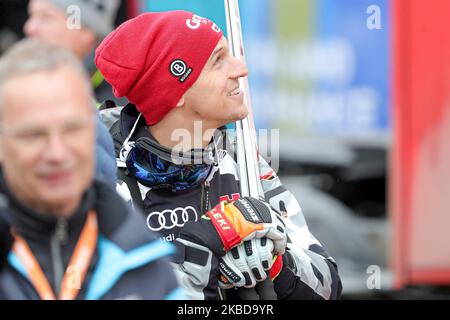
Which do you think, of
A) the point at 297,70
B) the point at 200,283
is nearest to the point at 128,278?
the point at 200,283

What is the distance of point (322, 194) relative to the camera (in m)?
6.77

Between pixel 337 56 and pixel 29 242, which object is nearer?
pixel 29 242

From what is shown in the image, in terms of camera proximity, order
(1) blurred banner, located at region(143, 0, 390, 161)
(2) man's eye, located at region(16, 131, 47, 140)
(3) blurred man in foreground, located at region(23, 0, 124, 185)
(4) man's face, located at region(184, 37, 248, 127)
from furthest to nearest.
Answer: (1) blurred banner, located at region(143, 0, 390, 161), (3) blurred man in foreground, located at region(23, 0, 124, 185), (4) man's face, located at region(184, 37, 248, 127), (2) man's eye, located at region(16, 131, 47, 140)

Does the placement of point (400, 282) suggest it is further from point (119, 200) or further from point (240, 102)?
point (119, 200)

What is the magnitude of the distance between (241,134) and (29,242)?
4.86 ft

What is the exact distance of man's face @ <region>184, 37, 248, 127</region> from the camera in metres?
3.52

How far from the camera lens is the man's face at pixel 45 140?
2.09 meters

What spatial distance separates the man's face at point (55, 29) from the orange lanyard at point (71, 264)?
309cm

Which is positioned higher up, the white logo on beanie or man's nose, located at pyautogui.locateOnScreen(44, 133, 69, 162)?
man's nose, located at pyautogui.locateOnScreen(44, 133, 69, 162)

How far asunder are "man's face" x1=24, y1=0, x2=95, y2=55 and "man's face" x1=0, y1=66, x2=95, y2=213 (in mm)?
3147

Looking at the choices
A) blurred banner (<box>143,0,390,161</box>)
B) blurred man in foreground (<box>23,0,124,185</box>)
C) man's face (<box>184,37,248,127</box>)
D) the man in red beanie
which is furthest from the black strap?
blurred banner (<box>143,0,390,161</box>)

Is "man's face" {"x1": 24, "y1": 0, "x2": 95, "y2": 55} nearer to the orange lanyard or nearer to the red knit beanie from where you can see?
the red knit beanie

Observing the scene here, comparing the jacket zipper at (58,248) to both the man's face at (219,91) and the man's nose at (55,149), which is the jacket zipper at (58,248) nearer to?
the man's nose at (55,149)

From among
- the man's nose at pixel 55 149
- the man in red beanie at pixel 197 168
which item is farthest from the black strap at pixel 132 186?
the man's nose at pixel 55 149
